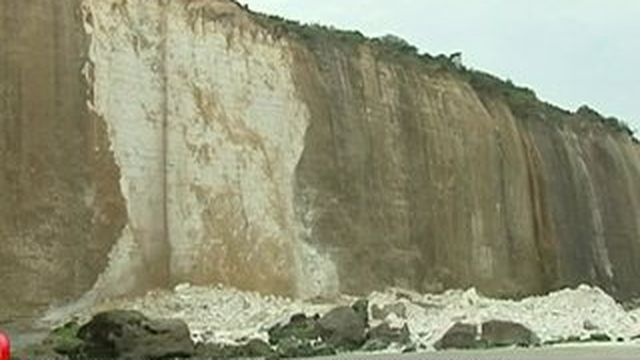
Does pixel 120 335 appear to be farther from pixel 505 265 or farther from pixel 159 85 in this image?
pixel 505 265

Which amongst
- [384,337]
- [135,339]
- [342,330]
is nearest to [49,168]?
[135,339]

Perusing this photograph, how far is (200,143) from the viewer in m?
26.3

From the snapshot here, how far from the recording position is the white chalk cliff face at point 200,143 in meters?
24.5

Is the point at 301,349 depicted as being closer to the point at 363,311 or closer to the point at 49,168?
the point at 363,311

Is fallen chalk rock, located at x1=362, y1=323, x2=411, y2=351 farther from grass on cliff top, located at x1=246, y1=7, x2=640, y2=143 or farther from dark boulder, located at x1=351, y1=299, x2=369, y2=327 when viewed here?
grass on cliff top, located at x1=246, y1=7, x2=640, y2=143

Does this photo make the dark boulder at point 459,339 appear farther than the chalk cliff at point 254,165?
No

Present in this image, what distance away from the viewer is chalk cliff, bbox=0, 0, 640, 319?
22.8m

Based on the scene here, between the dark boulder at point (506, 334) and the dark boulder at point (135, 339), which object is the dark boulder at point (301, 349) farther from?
the dark boulder at point (506, 334)

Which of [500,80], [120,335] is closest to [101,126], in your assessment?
[120,335]

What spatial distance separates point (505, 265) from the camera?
116 feet

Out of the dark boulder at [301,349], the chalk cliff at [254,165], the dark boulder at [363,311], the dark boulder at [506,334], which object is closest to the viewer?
the dark boulder at [301,349]

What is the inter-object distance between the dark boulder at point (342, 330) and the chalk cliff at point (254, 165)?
4.84 metres

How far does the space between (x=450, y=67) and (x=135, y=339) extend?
21187 mm

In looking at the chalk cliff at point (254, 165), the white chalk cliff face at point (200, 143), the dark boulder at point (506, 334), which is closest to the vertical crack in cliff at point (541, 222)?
the chalk cliff at point (254, 165)
